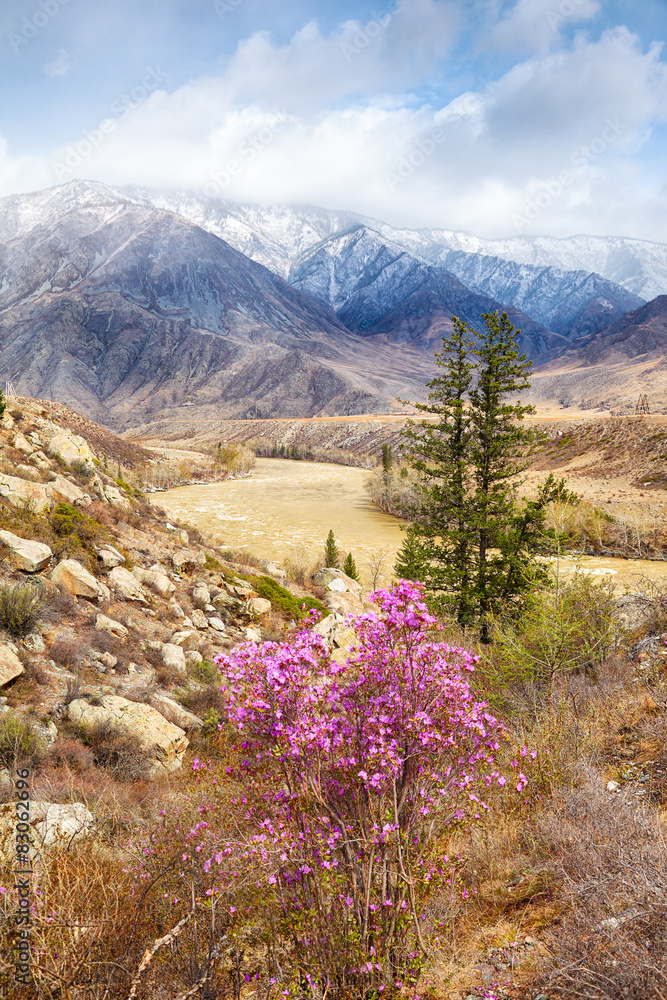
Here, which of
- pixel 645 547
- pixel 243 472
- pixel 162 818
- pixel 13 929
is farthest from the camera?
pixel 243 472

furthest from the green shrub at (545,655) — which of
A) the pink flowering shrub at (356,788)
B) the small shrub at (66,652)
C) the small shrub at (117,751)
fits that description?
the small shrub at (66,652)

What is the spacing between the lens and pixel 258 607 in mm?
16219

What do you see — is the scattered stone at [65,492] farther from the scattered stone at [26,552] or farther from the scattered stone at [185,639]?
the scattered stone at [185,639]

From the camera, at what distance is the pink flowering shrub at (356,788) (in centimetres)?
263

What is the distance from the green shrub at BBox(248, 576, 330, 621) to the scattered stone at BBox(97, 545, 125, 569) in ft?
17.3

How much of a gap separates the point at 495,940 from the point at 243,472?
83879 mm

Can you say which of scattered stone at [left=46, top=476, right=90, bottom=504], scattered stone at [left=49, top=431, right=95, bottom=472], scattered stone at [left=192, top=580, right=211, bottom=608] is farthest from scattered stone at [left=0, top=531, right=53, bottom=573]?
scattered stone at [left=49, top=431, right=95, bottom=472]

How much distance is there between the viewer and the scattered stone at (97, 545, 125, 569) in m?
13.6

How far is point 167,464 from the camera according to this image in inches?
2862

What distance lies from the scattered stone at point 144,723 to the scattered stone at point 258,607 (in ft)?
27.4

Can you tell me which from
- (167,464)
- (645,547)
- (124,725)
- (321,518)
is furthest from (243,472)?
(124,725)

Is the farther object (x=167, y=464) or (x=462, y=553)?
(x=167, y=464)

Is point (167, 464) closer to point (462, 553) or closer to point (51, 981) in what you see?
point (462, 553)

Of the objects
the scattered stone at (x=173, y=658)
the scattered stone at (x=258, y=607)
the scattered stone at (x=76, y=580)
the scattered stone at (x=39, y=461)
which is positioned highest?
the scattered stone at (x=39, y=461)
